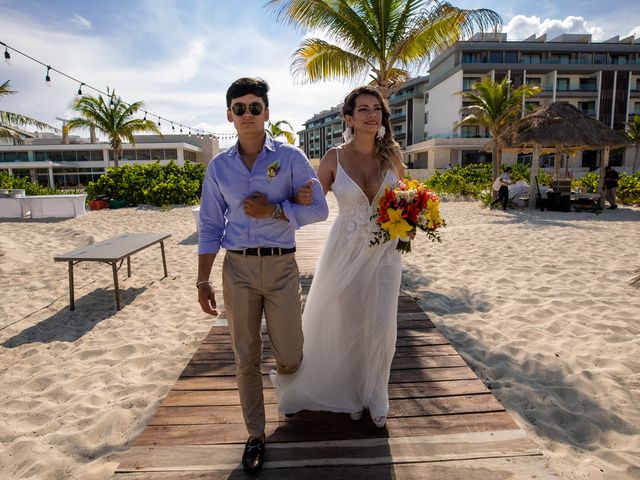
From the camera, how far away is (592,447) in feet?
8.66

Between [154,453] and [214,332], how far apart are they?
1964 millimetres

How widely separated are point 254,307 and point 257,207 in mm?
574

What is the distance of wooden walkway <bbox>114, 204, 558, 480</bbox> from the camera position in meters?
2.29

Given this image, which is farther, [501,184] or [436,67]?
[436,67]

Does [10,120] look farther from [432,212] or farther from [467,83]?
[467,83]

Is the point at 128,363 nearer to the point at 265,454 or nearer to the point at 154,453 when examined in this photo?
the point at 154,453

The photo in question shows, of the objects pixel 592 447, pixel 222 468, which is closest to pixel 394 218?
pixel 222 468

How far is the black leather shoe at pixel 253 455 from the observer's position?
2268 mm

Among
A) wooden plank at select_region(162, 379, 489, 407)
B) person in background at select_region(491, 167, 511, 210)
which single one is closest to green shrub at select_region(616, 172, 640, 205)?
person in background at select_region(491, 167, 511, 210)

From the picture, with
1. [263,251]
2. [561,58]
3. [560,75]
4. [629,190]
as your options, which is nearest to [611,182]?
[629,190]

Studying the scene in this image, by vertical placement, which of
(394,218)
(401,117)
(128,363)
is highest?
(401,117)

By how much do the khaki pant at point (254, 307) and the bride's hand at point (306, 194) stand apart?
0.34 m

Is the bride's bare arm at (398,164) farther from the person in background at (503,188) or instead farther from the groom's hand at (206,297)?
the person in background at (503,188)

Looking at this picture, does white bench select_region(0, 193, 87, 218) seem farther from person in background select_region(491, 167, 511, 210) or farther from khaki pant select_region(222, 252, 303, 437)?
person in background select_region(491, 167, 511, 210)
